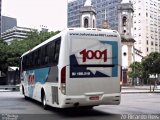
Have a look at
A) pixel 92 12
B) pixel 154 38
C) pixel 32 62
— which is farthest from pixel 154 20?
pixel 32 62

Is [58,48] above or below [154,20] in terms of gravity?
below

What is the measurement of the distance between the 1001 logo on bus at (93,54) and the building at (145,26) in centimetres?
12079

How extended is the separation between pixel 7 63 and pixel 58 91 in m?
46.6

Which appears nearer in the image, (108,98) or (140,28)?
(108,98)

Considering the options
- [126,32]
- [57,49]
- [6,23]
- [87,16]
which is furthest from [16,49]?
[6,23]

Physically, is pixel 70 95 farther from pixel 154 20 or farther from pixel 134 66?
pixel 154 20

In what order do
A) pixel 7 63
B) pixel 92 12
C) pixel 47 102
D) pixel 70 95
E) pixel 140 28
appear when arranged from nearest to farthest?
pixel 70 95 → pixel 47 102 → pixel 7 63 → pixel 92 12 → pixel 140 28

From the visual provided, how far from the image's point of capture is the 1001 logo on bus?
14023 millimetres

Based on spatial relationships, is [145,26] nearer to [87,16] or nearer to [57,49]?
[87,16]

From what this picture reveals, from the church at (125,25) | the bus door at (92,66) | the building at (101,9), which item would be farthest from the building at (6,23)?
the bus door at (92,66)

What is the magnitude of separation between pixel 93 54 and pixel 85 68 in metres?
0.65

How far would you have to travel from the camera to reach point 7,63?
195 ft

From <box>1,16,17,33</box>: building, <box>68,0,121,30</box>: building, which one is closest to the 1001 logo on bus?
<box>68,0,121,30</box>: building

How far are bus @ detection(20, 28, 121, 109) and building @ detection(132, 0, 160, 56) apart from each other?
121 meters
